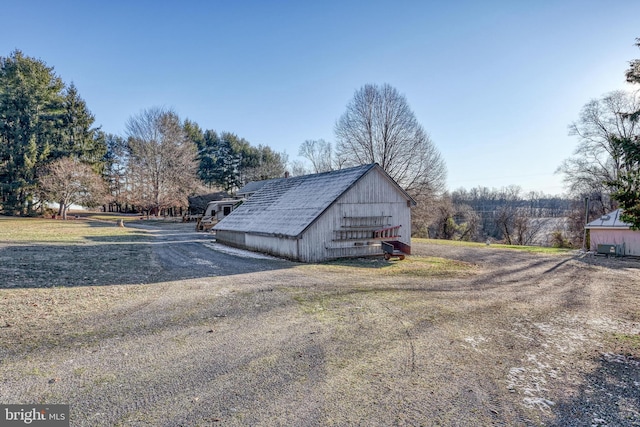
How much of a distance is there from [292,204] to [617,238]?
21647mm

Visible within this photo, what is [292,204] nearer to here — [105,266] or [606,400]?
[105,266]

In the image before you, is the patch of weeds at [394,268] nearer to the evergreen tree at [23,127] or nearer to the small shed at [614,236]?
the small shed at [614,236]

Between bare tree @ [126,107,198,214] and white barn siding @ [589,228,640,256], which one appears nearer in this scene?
white barn siding @ [589,228,640,256]

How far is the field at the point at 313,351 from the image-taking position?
10.6 ft

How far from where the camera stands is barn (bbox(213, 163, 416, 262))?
1402 centimetres

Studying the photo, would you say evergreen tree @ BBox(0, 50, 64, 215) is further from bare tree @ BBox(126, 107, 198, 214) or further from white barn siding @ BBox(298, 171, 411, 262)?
white barn siding @ BBox(298, 171, 411, 262)

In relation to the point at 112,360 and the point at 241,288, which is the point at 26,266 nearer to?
the point at 241,288

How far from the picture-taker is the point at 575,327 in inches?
238

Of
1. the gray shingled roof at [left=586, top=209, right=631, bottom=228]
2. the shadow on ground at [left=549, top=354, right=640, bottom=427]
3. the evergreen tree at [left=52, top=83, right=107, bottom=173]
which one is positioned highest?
the evergreen tree at [left=52, top=83, right=107, bottom=173]

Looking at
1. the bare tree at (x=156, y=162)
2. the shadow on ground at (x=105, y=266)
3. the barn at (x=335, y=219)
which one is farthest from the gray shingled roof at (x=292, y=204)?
the bare tree at (x=156, y=162)

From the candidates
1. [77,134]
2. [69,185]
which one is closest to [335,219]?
[69,185]

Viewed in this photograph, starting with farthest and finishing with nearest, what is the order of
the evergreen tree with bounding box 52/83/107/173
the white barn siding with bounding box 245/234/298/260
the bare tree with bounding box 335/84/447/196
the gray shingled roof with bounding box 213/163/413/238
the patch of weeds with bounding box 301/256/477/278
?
the evergreen tree with bounding box 52/83/107/173, the bare tree with bounding box 335/84/447/196, the gray shingled roof with bounding box 213/163/413/238, the white barn siding with bounding box 245/234/298/260, the patch of weeds with bounding box 301/256/477/278

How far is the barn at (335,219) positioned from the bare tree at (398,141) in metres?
13.9

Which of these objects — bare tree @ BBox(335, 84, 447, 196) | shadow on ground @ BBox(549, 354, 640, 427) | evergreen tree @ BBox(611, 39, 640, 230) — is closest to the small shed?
bare tree @ BBox(335, 84, 447, 196)
